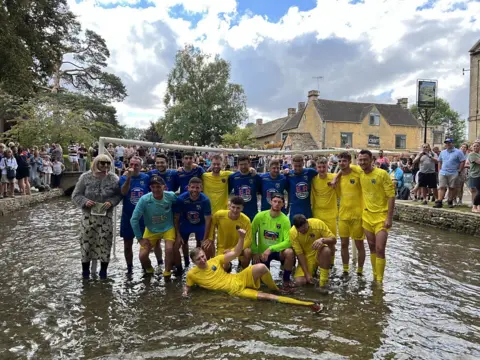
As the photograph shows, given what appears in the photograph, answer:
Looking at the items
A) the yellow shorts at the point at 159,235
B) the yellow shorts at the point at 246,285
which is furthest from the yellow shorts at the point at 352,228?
the yellow shorts at the point at 159,235

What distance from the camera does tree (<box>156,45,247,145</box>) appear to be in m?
47.7

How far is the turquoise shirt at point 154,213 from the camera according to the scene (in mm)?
6730

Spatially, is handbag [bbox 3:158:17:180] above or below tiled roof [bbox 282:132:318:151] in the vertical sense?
below

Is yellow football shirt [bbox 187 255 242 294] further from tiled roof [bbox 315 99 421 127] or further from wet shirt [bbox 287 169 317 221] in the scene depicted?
tiled roof [bbox 315 99 421 127]

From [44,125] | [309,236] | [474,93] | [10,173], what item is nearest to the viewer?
[309,236]

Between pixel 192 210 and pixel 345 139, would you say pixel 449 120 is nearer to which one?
pixel 345 139

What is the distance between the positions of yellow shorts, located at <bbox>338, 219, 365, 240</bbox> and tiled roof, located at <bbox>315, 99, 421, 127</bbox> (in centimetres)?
4045

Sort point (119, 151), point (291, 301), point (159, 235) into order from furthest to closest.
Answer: point (119, 151), point (159, 235), point (291, 301)

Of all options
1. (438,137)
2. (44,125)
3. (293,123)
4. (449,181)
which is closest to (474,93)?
(293,123)

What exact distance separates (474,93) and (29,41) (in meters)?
37.8

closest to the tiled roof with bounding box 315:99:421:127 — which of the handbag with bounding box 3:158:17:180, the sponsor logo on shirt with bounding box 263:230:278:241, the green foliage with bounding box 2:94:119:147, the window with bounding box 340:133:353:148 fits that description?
the window with bounding box 340:133:353:148

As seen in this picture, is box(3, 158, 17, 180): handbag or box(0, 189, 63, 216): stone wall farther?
box(3, 158, 17, 180): handbag

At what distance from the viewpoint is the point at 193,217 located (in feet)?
23.2

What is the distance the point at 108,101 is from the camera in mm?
46719
